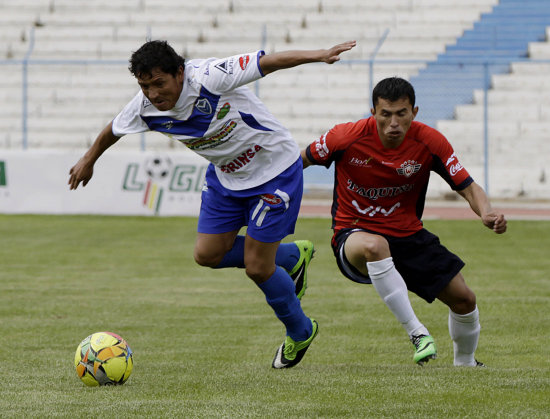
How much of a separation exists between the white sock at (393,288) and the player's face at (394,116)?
28.5 inches

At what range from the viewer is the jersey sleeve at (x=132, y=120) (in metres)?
5.47

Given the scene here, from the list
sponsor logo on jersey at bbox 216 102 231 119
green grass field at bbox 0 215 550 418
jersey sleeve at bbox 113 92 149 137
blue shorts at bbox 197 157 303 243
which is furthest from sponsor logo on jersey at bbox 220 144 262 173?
green grass field at bbox 0 215 550 418

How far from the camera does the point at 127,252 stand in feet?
41.3

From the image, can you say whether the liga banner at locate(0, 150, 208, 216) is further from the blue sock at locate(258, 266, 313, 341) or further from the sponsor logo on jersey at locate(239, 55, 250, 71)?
the sponsor logo on jersey at locate(239, 55, 250, 71)

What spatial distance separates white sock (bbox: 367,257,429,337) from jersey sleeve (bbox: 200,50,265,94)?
1.29 metres

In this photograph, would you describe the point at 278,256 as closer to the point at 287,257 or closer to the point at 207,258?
the point at 287,257

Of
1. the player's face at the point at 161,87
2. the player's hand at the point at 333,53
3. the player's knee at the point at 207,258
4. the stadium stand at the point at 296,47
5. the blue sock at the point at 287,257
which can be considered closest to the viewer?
the player's hand at the point at 333,53

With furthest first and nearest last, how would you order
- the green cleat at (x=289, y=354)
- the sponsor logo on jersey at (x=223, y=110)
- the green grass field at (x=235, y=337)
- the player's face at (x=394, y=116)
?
the green cleat at (x=289, y=354)
the player's face at (x=394, y=116)
the sponsor logo on jersey at (x=223, y=110)
the green grass field at (x=235, y=337)

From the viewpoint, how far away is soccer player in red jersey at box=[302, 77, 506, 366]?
557 centimetres

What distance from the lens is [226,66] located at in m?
5.26

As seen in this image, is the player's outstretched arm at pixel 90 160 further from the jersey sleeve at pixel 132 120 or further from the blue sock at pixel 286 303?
the blue sock at pixel 286 303

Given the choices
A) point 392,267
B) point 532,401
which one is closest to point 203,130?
point 392,267

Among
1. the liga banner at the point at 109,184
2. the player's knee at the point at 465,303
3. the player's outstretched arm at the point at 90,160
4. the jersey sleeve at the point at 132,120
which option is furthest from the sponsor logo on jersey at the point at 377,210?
the liga banner at the point at 109,184

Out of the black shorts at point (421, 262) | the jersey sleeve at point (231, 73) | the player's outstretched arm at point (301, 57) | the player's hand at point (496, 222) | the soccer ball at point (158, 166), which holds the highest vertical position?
the player's outstretched arm at point (301, 57)
